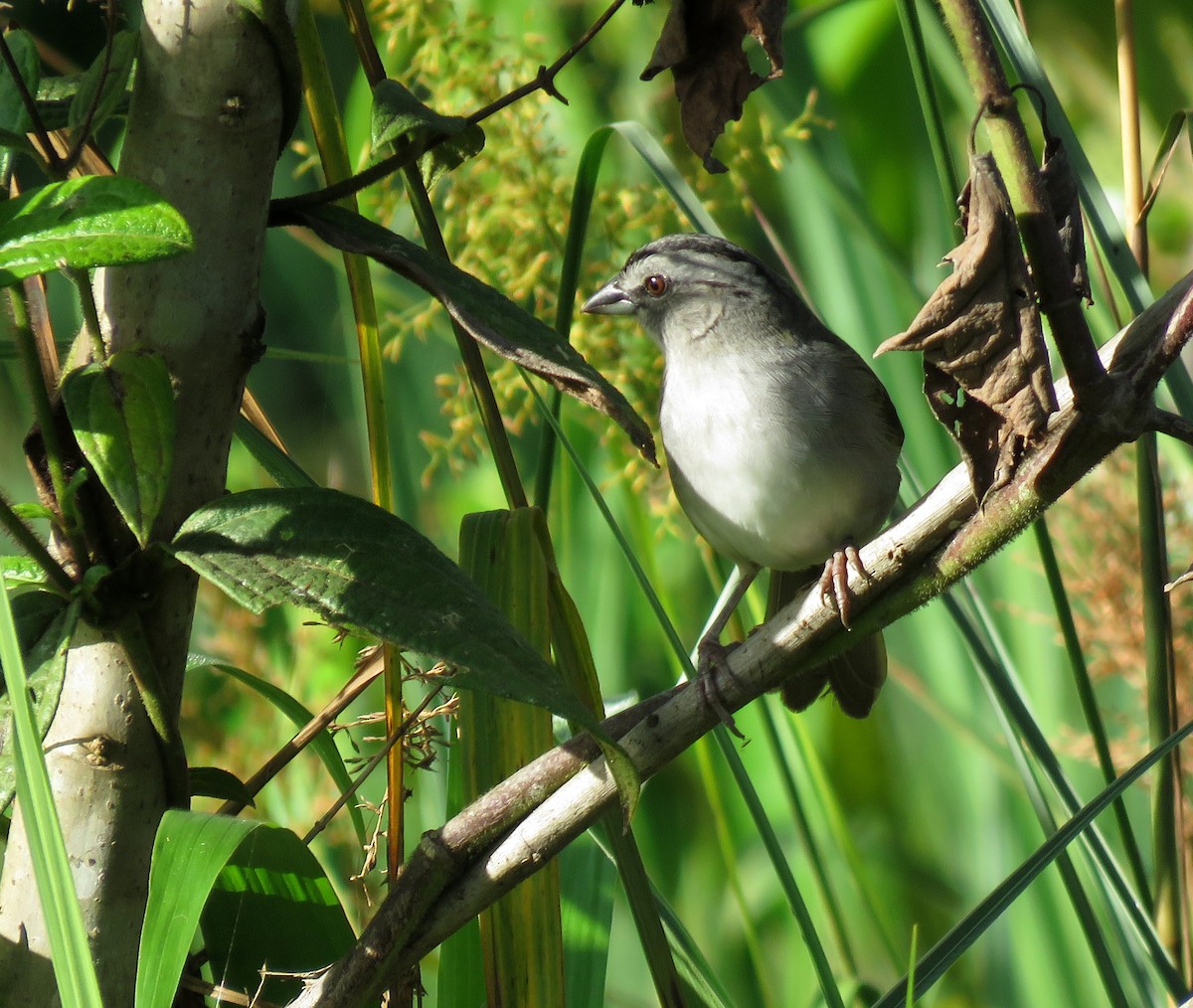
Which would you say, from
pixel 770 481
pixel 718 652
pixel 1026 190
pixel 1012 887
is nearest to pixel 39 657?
pixel 1026 190

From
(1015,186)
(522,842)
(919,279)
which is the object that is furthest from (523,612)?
(919,279)

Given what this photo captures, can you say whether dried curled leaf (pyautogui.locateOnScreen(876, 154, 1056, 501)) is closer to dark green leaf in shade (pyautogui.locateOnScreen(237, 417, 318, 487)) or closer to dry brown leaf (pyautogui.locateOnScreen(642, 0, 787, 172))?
dry brown leaf (pyautogui.locateOnScreen(642, 0, 787, 172))

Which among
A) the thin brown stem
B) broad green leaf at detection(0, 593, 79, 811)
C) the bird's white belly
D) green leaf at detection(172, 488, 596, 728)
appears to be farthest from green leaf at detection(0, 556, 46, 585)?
the bird's white belly

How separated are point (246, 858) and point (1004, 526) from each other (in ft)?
2.12

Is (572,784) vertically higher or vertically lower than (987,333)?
lower

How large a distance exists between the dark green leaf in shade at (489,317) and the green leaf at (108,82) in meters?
0.14

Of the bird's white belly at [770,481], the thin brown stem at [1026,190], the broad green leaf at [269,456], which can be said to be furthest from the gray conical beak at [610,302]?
the thin brown stem at [1026,190]

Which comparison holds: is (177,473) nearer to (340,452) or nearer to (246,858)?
(246,858)

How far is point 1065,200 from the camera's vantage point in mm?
705

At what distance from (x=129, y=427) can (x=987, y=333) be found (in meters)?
0.49

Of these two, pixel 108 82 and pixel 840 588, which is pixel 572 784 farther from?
pixel 108 82

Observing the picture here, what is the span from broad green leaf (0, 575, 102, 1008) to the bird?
112 centimetres

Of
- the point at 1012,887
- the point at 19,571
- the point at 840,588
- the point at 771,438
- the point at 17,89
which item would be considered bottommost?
the point at 1012,887

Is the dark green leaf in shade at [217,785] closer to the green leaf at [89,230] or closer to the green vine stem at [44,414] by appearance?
the green vine stem at [44,414]
